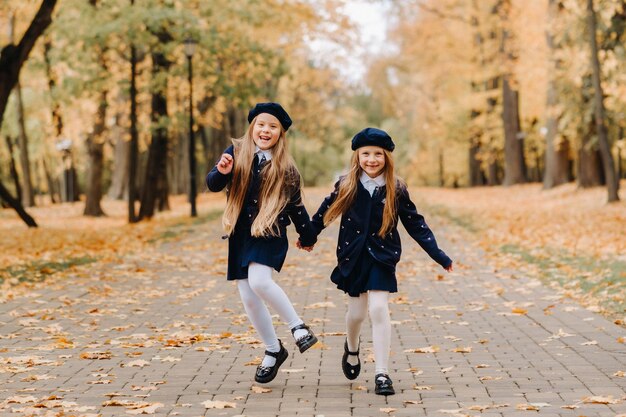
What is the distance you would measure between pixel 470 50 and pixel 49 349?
38630 millimetres

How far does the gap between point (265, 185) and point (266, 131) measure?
1.22 ft

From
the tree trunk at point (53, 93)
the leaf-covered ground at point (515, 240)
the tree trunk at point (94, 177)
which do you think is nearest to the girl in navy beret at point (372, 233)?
the leaf-covered ground at point (515, 240)

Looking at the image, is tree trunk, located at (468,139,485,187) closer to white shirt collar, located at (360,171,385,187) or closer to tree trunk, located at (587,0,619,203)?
tree trunk, located at (587,0,619,203)

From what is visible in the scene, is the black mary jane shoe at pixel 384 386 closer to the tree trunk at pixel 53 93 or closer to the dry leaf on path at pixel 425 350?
the dry leaf on path at pixel 425 350

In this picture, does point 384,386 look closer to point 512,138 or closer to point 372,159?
point 372,159

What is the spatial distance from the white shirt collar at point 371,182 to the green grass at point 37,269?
7.95 m

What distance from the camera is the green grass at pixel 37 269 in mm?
13445

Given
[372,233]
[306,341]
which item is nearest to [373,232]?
[372,233]

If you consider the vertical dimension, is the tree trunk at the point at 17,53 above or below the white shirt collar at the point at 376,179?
above

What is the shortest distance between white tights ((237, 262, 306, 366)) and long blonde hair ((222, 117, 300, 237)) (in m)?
0.28

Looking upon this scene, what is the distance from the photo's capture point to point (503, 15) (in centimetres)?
3891

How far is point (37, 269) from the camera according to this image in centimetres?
1450

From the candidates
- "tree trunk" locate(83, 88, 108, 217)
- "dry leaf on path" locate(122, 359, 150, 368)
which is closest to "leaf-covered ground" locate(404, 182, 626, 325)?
"dry leaf on path" locate(122, 359, 150, 368)

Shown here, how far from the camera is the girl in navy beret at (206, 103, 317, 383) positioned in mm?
6312
